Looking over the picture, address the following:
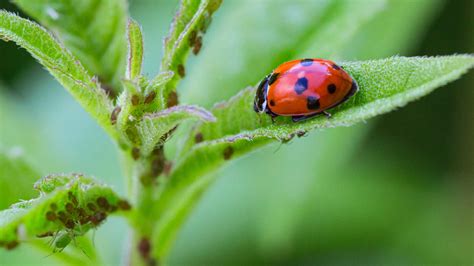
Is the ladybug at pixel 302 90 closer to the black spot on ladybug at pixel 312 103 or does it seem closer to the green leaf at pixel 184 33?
the black spot on ladybug at pixel 312 103

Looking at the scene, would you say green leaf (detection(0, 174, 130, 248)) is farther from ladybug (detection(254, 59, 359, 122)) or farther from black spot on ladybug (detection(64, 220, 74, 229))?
ladybug (detection(254, 59, 359, 122))

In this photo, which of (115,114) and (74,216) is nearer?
(74,216)

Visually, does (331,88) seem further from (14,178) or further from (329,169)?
(329,169)

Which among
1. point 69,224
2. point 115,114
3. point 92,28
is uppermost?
point 92,28

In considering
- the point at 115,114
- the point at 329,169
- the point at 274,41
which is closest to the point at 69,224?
the point at 115,114

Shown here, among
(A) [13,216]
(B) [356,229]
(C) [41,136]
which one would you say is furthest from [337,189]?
(A) [13,216]

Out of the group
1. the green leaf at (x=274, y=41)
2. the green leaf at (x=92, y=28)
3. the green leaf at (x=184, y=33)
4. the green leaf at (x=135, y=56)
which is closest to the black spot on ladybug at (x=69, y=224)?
the green leaf at (x=135, y=56)

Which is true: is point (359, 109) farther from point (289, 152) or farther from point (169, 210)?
point (289, 152)
